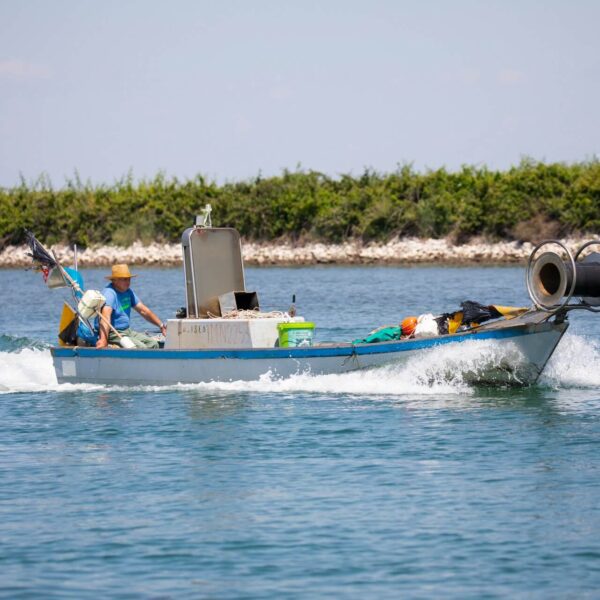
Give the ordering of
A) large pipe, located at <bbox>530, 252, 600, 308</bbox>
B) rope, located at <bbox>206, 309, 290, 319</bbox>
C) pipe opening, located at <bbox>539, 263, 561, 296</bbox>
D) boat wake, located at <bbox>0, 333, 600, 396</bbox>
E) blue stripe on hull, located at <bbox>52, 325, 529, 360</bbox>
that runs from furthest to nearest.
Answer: rope, located at <bbox>206, 309, 290, 319</bbox>
boat wake, located at <bbox>0, 333, 600, 396</bbox>
blue stripe on hull, located at <bbox>52, 325, 529, 360</bbox>
pipe opening, located at <bbox>539, 263, 561, 296</bbox>
large pipe, located at <bbox>530, 252, 600, 308</bbox>

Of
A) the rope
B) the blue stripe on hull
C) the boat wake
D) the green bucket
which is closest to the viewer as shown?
the blue stripe on hull

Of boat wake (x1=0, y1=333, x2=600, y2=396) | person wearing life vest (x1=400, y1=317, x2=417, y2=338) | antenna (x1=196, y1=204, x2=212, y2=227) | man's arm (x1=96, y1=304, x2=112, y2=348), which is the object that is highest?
antenna (x1=196, y1=204, x2=212, y2=227)

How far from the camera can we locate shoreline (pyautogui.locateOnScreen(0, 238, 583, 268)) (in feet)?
222

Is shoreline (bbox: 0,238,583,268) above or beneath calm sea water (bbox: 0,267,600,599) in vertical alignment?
above

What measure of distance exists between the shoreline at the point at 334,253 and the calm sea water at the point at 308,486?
4737 centimetres

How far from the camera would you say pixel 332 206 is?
7750cm

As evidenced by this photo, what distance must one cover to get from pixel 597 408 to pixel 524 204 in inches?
2104

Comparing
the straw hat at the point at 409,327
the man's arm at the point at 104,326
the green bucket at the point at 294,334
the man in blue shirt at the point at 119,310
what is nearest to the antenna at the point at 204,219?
the man in blue shirt at the point at 119,310

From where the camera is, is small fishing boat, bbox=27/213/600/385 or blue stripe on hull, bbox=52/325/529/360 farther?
blue stripe on hull, bbox=52/325/529/360

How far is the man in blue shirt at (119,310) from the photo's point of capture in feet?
62.4

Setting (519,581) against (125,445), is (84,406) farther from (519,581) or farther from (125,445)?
(519,581)

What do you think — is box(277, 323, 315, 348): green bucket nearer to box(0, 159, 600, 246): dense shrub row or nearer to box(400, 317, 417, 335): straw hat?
box(400, 317, 417, 335): straw hat

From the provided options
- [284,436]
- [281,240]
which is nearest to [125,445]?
[284,436]

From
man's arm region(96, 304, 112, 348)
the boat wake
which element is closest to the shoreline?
the boat wake
